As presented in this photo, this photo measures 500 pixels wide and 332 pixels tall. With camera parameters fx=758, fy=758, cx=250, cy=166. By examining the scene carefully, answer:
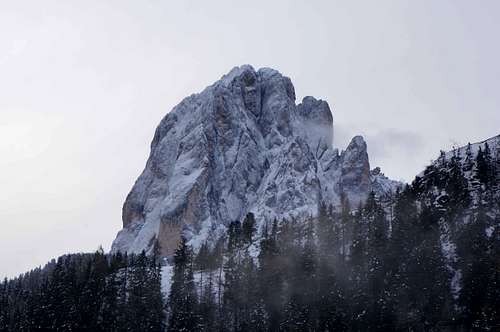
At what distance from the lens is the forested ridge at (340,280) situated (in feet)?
366

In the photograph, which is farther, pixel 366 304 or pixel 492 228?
pixel 492 228

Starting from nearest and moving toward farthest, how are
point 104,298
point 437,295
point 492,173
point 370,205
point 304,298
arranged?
point 437,295
point 304,298
point 104,298
point 492,173
point 370,205

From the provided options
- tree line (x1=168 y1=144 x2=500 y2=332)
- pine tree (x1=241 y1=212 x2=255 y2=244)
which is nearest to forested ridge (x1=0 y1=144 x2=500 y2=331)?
tree line (x1=168 y1=144 x2=500 y2=332)

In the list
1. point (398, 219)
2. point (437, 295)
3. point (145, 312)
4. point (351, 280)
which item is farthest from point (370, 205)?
point (145, 312)

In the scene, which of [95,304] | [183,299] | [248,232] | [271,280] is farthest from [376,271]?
[248,232]

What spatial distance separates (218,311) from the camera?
13138 centimetres

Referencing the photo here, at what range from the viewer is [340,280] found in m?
125

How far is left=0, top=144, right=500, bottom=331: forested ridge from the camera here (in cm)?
11144

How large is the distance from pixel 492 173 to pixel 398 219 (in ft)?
72.2

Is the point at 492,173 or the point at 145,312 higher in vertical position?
the point at 492,173

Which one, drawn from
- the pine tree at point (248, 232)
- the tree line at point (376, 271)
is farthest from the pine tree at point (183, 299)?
the pine tree at point (248, 232)

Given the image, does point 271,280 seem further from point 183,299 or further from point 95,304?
point 95,304

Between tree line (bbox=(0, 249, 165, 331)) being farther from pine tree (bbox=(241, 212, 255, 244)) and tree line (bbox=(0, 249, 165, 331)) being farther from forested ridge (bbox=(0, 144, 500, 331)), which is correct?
pine tree (bbox=(241, 212, 255, 244))

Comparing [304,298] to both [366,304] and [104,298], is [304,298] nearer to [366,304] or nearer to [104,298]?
[366,304]
